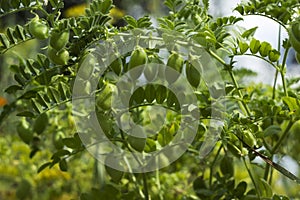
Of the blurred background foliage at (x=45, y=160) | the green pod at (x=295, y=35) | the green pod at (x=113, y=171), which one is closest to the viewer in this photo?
the green pod at (x=295, y=35)

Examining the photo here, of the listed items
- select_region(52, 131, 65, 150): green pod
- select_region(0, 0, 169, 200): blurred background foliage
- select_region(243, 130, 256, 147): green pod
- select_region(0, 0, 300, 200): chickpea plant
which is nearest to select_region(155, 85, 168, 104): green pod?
select_region(0, 0, 300, 200): chickpea plant

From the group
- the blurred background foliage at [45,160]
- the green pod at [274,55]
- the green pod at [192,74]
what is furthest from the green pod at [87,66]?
the blurred background foliage at [45,160]

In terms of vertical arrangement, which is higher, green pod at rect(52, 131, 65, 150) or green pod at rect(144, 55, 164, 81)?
green pod at rect(144, 55, 164, 81)

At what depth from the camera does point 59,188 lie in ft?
4.98

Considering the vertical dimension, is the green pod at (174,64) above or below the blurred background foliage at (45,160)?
above

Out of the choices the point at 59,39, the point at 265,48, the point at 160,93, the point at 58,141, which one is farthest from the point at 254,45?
the point at 58,141

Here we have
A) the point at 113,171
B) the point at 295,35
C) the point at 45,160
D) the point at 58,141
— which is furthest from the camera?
the point at 45,160

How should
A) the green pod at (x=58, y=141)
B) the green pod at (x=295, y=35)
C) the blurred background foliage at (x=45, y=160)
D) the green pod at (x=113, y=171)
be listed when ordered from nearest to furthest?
the green pod at (x=295, y=35) → the green pod at (x=113, y=171) → the green pod at (x=58, y=141) → the blurred background foliage at (x=45, y=160)

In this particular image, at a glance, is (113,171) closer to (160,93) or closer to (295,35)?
(160,93)

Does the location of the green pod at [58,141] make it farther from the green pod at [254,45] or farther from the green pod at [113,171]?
the green pod at [254,45]

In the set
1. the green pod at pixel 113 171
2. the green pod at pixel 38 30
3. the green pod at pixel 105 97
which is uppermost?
the green pod at pixel 38 30

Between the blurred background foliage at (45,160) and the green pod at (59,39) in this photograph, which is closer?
the green pod at (59,39)

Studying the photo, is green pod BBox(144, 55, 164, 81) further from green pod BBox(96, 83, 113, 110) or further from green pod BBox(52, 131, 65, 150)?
green pod BBox(52, 131, 65, 150)

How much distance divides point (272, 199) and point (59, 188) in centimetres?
93
